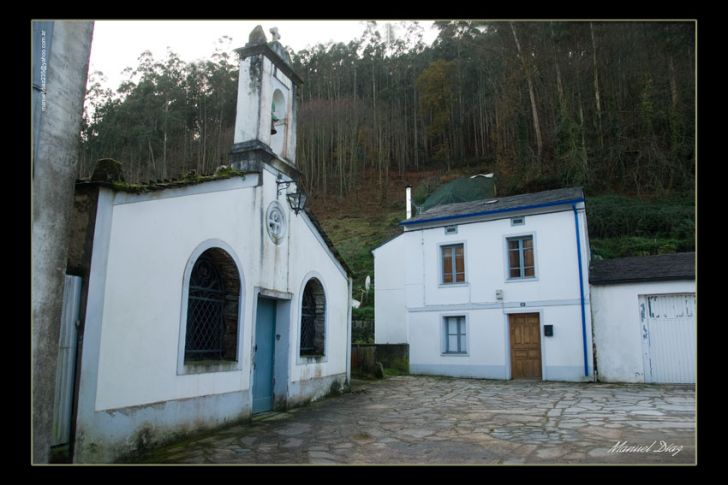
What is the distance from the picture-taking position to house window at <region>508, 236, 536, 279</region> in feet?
49.6

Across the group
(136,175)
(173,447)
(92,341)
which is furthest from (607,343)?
(136,175)

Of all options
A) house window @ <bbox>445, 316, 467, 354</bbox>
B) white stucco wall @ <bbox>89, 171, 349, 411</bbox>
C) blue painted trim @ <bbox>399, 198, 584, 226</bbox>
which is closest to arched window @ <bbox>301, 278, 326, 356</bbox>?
white stucco wall @ <bbox>89, 171, 349, 411</bbox>

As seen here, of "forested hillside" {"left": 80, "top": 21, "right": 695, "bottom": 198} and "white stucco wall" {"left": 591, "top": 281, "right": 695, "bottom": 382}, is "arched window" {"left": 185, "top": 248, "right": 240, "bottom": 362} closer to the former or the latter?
"forested hillside" {"left": 80, "top": 21, "right": 695, "bottom": 198}

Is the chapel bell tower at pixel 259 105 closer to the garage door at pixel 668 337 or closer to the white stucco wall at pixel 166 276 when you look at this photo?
the white stucco wall at pixel 166 276

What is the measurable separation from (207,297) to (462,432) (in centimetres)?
394

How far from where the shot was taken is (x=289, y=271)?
9.13 m

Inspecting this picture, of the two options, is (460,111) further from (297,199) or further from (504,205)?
(297,199)

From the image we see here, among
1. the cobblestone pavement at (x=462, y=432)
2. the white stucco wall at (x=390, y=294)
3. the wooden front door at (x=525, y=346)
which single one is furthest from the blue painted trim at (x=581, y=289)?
the white stucco wall at (x=390, y=294)

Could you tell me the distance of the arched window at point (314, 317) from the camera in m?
10.1

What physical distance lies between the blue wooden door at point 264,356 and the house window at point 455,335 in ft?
27.5

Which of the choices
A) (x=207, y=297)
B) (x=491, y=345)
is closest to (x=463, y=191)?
(x=491, y=345)

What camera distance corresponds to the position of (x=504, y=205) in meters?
15.7

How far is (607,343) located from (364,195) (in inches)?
969

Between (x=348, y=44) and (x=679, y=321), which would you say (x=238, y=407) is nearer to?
(x=679, y=321)
